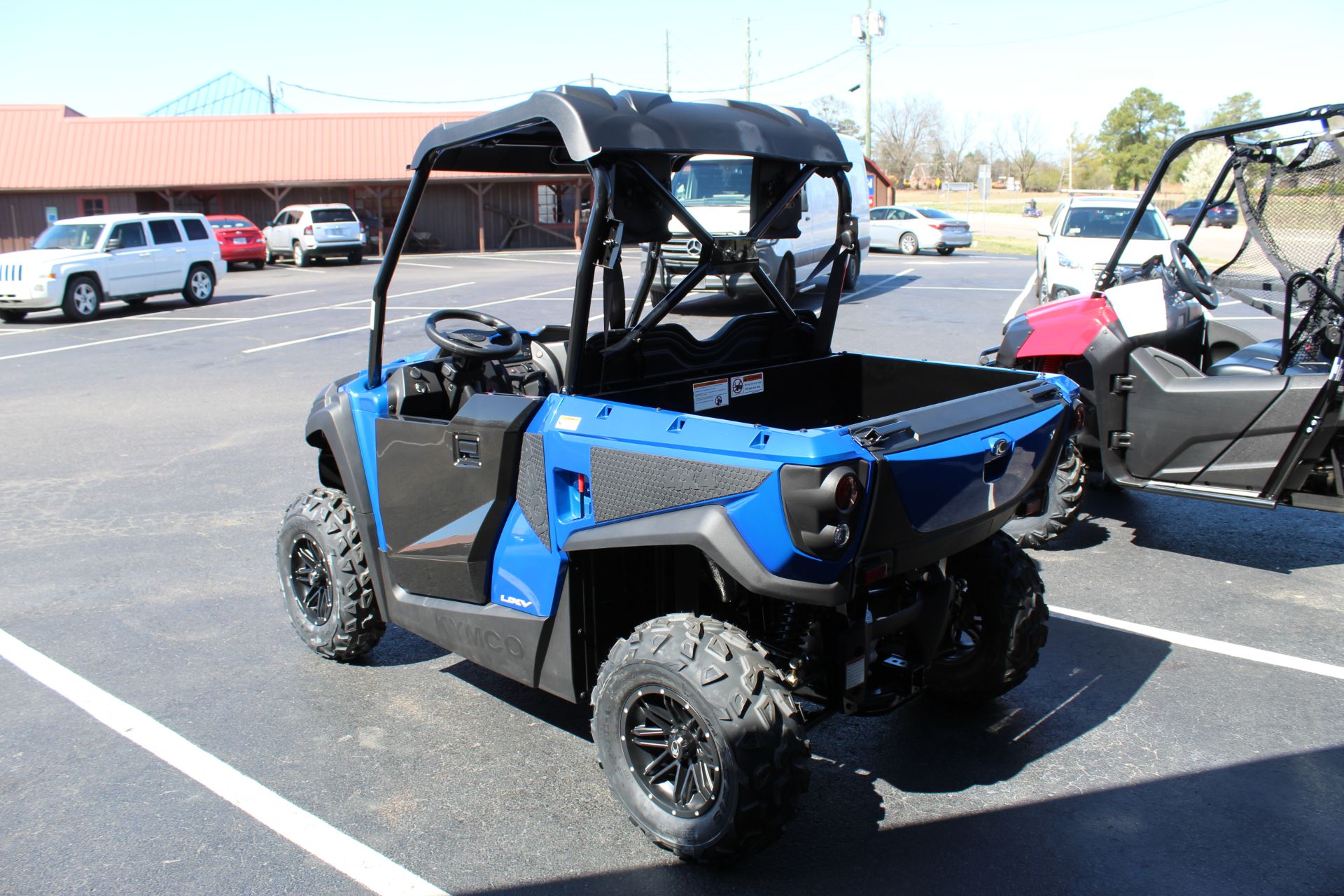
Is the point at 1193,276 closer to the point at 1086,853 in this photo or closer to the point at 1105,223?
the point at 1086,853

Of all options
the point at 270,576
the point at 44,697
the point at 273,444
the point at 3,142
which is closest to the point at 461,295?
the point at 273,444

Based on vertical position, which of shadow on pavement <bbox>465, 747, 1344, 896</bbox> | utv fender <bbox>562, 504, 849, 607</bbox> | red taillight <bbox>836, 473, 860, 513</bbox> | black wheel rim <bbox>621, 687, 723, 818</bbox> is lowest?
shadow on pavement <bbox>465, 747, 1344, 896</bbox>

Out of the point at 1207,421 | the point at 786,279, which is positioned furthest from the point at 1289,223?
the point at 786,279

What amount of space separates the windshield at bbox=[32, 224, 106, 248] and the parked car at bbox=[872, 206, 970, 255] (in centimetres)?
2124

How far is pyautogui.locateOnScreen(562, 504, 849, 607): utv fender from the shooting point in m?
2.91

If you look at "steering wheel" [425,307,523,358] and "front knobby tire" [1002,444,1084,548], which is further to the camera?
"front knobby tire" [1002,444,1084,548]

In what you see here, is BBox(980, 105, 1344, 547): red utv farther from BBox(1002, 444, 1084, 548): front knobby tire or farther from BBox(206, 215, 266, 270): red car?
BBox(206, 215, 266, 270): red car

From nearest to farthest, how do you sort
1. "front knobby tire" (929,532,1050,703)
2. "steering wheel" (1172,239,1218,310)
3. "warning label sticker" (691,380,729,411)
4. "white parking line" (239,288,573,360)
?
1. "front knobby tire" (929,532,1050,703)
2. "warning label sticker" (691,380,729,411)
3. "steering wheel" (1172,239,1218,310)
4. "white parking line" (239,288,573,360)

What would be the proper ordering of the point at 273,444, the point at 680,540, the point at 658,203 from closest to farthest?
the point at 680,540
the point at 658,203
the point at 273,444

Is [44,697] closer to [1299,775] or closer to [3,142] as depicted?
[1299,775]

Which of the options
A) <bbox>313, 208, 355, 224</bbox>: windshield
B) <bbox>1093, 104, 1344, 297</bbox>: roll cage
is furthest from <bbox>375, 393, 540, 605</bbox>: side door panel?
<bbox>313, 208, 355, 224</bbox>: windshield

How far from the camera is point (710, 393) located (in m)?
4.27

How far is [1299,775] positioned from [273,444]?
7.68 m

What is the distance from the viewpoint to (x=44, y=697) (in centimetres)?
437
